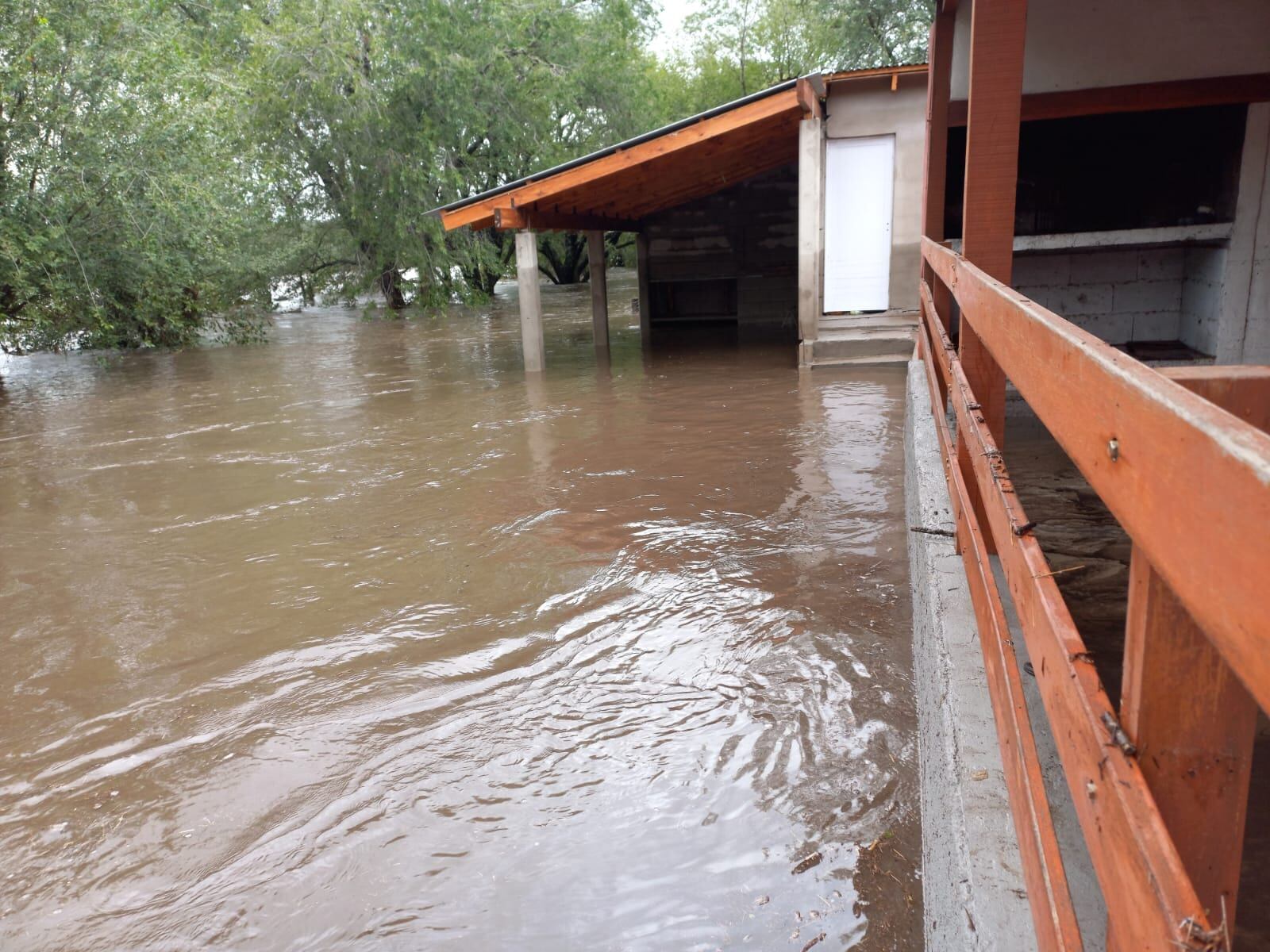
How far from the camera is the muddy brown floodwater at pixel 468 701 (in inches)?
113

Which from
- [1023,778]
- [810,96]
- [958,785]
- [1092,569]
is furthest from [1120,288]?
[1023,778]

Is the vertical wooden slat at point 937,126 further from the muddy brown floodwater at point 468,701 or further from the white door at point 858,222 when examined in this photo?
the white door at point 858,222

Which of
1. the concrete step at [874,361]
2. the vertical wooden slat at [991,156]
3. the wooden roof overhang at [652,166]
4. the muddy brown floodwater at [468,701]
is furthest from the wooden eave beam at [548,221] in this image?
the vertical wooden slat at [991,156]

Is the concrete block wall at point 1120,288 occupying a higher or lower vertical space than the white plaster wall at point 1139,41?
lower

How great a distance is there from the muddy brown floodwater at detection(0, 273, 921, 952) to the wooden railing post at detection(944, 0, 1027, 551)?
1.26 metres

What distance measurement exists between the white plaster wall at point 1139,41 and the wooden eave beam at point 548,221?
6.43 metres

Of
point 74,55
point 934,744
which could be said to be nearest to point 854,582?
point 934,744

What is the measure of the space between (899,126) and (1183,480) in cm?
1209

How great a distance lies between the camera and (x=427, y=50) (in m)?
18.9

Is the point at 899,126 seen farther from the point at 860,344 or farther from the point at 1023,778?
the point at 1023,778

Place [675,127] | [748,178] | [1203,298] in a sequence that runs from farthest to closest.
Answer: [748,178]
[675,127]
[1203,298]

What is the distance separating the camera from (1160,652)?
1087 mm

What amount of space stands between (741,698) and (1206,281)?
6604mm

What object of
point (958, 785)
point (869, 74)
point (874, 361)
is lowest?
point (874, 361)
